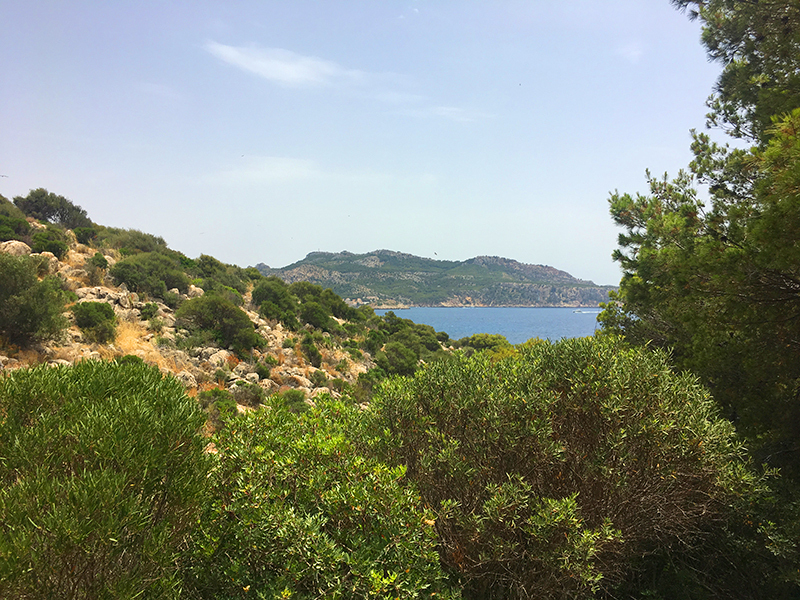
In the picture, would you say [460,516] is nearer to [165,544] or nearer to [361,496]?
[361,496]

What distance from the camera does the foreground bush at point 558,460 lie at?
5340mm

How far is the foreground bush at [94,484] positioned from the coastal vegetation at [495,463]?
0.02 metres

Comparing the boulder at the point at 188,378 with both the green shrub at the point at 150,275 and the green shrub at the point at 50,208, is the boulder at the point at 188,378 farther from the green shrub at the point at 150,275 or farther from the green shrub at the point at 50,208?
the green shrub at the point at 50,208

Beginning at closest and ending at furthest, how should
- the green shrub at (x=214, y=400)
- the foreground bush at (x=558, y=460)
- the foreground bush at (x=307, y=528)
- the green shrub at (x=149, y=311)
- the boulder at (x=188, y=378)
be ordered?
the foreground bush at (x=307, y=528), the foreground bush at (x=558, y=460), the green shrub at (x=214, y=400), the boulder at (x=188, y=378), the green shrub at (x=149, y=311)

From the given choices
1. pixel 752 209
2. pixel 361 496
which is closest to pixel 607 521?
pixel 361 496

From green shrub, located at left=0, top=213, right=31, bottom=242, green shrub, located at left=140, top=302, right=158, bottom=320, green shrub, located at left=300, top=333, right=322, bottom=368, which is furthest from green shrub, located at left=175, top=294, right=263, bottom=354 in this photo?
green shrub, located at left=0, top=213, right=31, bottom=242

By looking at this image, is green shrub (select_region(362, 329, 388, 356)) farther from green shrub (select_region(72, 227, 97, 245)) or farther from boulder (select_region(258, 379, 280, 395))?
green shrub (select_region(72, 227, 97, 245))

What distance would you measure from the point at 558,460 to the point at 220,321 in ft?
66.3

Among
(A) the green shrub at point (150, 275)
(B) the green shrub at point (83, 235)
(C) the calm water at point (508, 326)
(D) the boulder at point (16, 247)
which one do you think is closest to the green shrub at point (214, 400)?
(A) the green shrub at point (150, 275)

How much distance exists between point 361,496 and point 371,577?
739 millimetres

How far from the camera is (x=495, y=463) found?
5828 millimetres

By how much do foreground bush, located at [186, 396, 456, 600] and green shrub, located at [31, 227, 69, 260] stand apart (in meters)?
23.0

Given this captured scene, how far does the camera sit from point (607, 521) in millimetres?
5027

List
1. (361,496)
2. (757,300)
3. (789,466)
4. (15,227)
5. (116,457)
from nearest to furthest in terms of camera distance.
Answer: (116,457), (361,496), (757,300), (789,466), (15,227)
